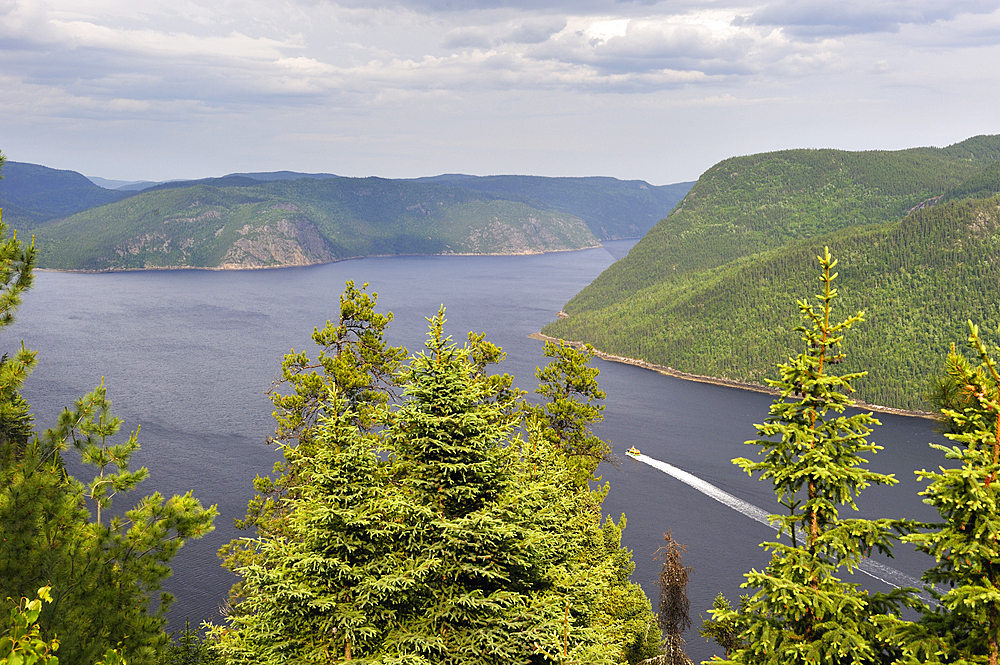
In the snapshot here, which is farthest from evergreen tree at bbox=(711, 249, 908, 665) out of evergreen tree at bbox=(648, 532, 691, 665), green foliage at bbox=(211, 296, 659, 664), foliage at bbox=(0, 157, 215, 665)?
evergreen tree at bbox=(648, 532, 691, 665)

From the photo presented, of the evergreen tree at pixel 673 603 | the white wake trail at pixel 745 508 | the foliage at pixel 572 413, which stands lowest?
the white wake trail at pixel 745 508

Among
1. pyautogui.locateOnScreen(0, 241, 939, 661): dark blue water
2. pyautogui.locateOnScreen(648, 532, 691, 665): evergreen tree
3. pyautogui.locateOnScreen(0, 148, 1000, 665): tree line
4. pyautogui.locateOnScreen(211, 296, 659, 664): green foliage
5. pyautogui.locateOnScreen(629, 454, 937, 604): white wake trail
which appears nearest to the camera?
pyautogui.locateOnScreen(0, 148, 1000, 665): tree line

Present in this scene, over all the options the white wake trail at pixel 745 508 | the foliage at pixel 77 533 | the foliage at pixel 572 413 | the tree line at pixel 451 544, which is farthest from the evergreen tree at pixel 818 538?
the white wake trail at pixel 745 508

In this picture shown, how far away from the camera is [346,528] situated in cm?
1798

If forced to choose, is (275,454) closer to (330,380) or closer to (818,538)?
(330,380)

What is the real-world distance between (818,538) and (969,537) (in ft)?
9.87

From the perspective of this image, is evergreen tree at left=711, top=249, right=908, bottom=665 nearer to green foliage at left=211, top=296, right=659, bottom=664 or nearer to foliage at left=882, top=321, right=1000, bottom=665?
foliage at left=882, top=321, right=1000, bottom=665

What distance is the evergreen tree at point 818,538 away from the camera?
15430 millimetres

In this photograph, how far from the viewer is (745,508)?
328ft

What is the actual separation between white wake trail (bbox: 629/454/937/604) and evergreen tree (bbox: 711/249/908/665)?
217ft

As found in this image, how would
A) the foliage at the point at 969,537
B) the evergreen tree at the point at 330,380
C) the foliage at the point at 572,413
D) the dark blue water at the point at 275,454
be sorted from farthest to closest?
the dark blue water at the point at 275,454 < the foliage at the point at 572,413 < the evergreen tree at the point at 330,380 < the foliage at the point at 969,537

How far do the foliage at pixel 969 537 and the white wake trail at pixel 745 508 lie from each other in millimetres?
67046

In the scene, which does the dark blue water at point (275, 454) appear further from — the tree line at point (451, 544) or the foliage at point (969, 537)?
the foliage at point (969, 537)

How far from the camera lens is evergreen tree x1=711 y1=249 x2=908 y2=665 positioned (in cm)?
1543
